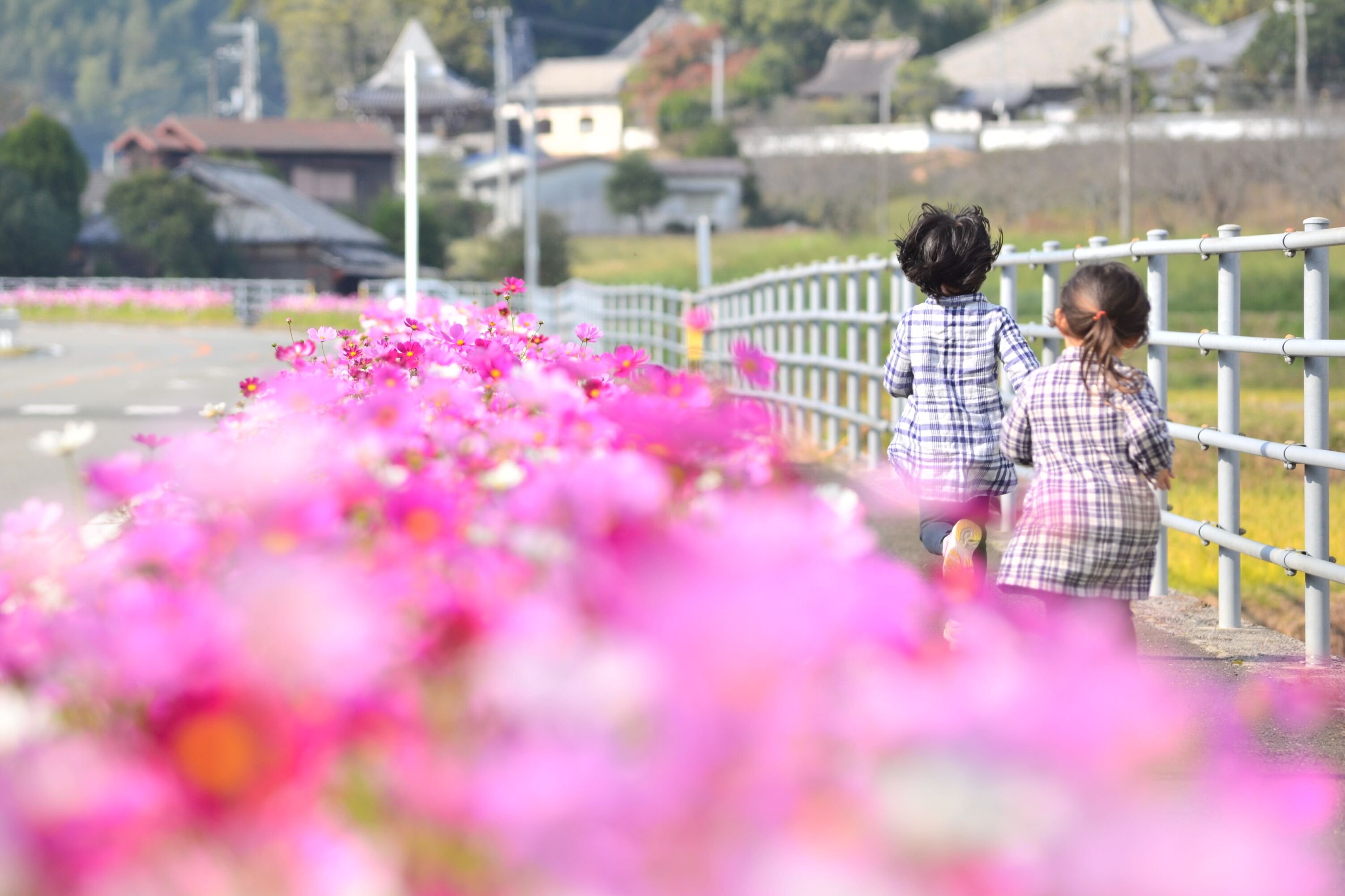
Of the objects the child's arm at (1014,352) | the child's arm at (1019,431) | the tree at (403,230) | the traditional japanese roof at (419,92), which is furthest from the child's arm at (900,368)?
the traditional japanese roof at (419,92)

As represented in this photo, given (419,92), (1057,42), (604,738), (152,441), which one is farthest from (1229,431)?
(419,92)

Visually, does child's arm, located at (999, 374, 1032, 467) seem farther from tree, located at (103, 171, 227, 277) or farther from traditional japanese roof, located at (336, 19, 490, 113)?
traditional japanese roof, located at (336, 19, 490, 113)

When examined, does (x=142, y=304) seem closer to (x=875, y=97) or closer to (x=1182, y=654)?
(x=875, y=97)

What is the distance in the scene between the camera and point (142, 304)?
46.5m

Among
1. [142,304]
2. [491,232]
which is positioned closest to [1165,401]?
[142,304]

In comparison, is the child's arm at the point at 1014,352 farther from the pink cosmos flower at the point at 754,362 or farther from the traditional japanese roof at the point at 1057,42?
the traditional japanese roof at the point at 1057,42

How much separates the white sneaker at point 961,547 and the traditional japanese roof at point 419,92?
75.6m

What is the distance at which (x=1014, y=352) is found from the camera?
15.0ft

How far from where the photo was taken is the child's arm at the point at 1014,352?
4.47 m

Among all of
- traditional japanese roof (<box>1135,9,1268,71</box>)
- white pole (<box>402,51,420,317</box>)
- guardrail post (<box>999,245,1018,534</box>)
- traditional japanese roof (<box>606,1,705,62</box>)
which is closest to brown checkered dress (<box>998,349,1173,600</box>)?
guardrail post (<box>999,245,1018,534</box>)

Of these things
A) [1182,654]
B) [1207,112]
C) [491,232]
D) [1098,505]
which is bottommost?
[1182,654]

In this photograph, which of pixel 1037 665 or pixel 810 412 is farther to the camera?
pixel 810 412

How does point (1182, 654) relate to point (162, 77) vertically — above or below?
below

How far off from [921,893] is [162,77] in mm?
153493
